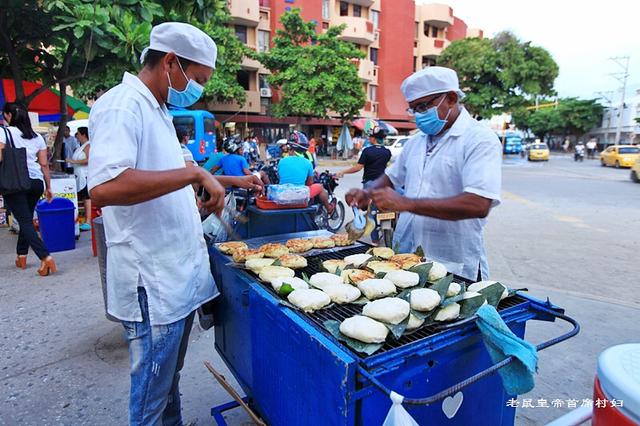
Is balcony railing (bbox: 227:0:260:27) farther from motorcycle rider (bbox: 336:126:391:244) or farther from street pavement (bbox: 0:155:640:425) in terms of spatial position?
street pavement (bbox: 0:155:640:425)

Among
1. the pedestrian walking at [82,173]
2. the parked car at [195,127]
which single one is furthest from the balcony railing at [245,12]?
the pedestrian walking at [82,173]

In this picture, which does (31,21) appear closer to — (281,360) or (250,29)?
(281,360)

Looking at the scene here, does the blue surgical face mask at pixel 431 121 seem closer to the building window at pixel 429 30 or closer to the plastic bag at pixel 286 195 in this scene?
the plastic bag at pixel 286 195

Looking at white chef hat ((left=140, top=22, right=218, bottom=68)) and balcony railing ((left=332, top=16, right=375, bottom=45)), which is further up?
balcony railing ((left=332, top=16, right=375, bottom=45))

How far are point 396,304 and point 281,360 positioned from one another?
482mm

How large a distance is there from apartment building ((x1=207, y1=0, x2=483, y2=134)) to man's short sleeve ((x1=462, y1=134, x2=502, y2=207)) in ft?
74.9

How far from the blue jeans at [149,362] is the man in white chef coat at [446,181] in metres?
1.08

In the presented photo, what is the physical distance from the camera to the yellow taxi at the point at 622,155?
21.5m

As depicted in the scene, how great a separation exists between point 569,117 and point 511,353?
5435 cm

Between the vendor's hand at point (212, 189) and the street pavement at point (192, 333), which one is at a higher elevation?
the vendor's hand at point (212, 189)

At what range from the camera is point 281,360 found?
58.4 inches

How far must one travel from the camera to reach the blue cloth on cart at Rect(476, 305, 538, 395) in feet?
3.80

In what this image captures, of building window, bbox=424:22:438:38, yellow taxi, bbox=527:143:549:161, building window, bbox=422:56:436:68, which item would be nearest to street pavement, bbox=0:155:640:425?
yellow taxi, bbox=527:143:549:161

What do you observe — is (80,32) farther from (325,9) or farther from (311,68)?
Answer: (325,9)
